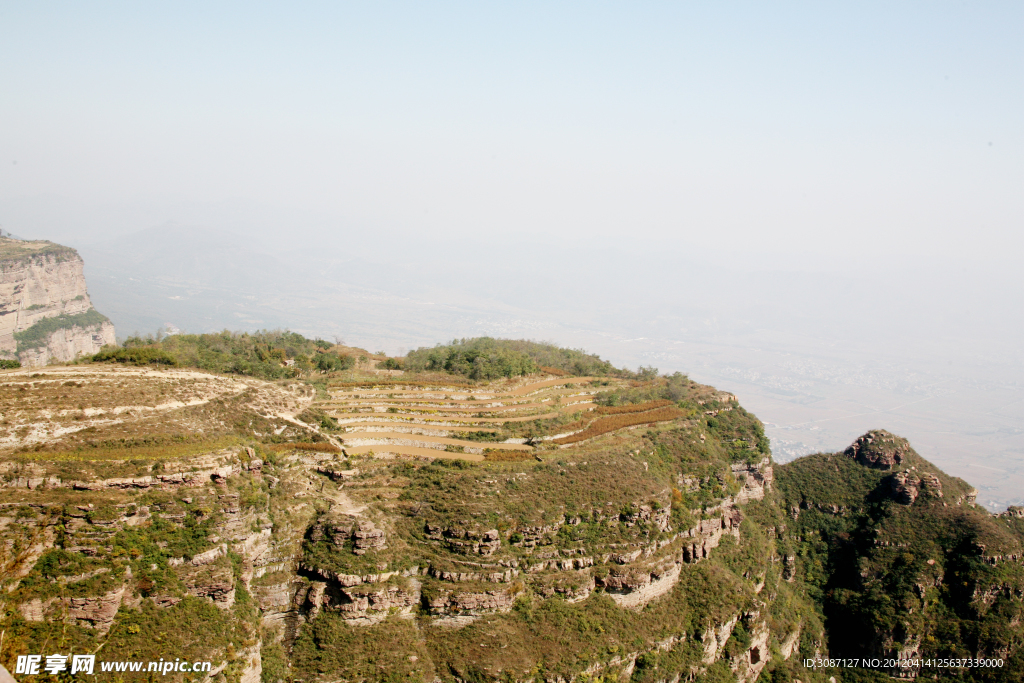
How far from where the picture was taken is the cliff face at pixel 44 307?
4075 inches

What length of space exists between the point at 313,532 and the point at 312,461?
6.01 m

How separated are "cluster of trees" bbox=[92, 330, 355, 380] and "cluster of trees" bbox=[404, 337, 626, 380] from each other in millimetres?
8257

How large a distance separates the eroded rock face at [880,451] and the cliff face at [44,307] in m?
109

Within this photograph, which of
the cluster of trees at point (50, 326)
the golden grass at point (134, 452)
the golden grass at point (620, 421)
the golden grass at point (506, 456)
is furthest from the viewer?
the cluster of trees at point (50, 326)

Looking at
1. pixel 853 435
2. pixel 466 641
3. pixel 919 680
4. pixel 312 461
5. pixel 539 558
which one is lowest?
pixel 853 435

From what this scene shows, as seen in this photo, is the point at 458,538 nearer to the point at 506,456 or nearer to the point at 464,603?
the point at 464,603

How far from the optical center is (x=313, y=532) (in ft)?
114

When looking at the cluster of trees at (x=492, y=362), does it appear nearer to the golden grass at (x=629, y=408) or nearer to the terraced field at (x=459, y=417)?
the terraced field at (x=459, y=417)

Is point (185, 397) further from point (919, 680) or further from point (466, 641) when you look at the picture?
point (919, 680)

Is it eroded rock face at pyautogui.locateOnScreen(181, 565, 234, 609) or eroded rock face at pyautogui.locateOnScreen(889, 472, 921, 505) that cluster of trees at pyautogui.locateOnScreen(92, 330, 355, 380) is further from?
eroded rock face at pyautogui.locateOnScreen(889, 472, 921, 505)

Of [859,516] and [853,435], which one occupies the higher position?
[859,516]

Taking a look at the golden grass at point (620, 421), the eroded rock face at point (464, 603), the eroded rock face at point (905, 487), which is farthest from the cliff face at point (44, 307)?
the eroded rock face at point (905, 487)

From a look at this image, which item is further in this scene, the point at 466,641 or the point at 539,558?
the point at 539,558

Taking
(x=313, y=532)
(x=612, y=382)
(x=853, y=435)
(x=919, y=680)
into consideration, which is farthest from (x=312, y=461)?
(x=853, y=435)
